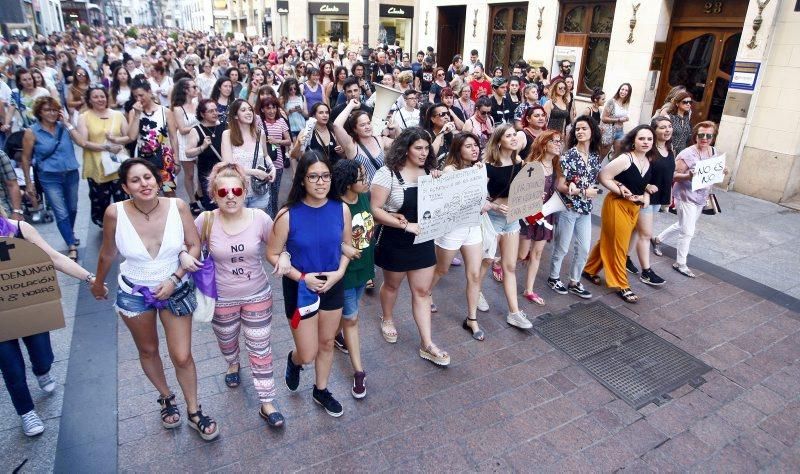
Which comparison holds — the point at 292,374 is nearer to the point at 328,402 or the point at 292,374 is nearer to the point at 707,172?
the point at 328,402

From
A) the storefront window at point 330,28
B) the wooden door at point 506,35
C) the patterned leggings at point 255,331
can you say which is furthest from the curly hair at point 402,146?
the storefront window at point 330,28

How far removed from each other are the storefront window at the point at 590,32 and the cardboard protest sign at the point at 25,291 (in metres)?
12.4

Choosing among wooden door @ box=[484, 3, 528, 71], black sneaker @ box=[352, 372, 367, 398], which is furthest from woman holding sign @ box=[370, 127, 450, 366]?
wooden door @ box=[484, 3, 528, 71]

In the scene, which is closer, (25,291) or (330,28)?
(25,291)

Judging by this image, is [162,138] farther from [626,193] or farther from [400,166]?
[626,193]

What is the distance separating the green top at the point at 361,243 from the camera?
3344 millimetres

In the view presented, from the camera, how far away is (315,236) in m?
3.09

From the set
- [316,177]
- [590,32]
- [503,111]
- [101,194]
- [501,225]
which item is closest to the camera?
[316,177]

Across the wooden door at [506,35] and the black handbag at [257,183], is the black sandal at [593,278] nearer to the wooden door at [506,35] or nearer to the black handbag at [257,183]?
the black handbag at [257,183]

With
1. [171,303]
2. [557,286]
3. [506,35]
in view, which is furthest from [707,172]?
[506,35]

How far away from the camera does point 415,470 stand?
3.16 m

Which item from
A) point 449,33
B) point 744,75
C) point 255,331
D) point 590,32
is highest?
point 449,33

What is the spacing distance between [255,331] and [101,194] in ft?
12.9

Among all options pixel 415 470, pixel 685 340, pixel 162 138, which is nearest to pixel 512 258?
pixel 685 340
